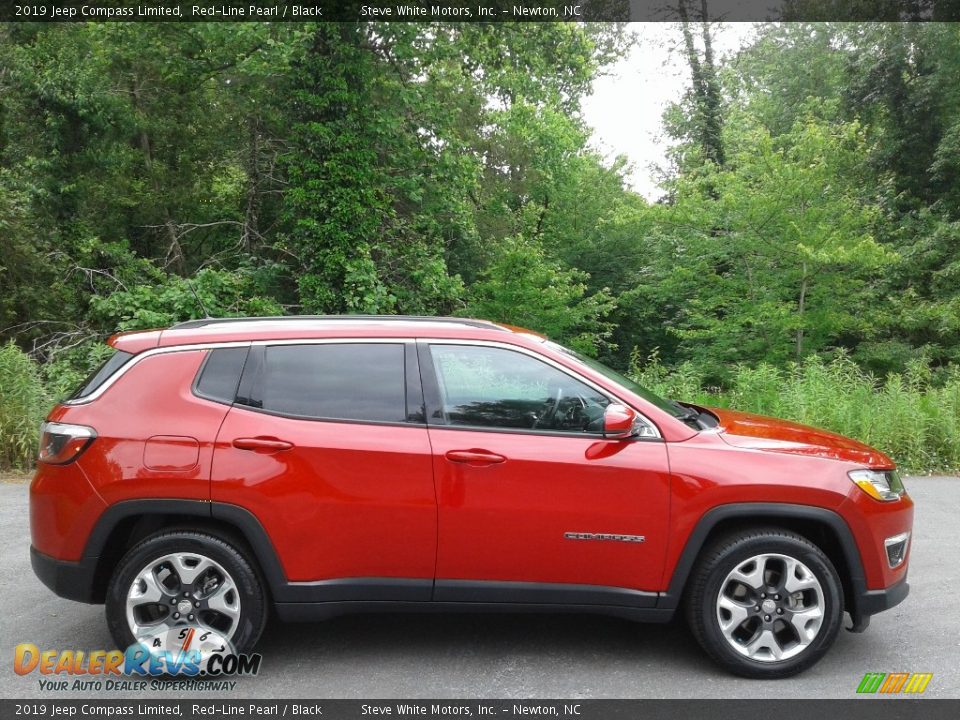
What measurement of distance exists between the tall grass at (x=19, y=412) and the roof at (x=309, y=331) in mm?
5522

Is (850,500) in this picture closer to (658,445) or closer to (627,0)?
(658,445)

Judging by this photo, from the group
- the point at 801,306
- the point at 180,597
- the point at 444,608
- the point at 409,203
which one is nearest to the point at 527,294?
the point at 409,203

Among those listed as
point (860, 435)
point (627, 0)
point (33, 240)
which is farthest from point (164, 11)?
point (860, 435)

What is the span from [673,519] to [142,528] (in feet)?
8.92

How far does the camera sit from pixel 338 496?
395 centimetres

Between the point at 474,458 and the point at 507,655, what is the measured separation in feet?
3.79

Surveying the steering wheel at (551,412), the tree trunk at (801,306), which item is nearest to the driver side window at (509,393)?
the steering wheel at (551,412)

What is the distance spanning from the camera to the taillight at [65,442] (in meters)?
4.04

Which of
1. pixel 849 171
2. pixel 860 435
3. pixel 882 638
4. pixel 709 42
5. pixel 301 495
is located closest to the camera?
pixel 301 495

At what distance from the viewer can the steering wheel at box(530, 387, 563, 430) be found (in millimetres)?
4090

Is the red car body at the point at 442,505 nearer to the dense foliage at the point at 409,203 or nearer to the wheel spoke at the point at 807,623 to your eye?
the wheel spoke at the point at 807,623

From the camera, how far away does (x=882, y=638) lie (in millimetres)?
4531

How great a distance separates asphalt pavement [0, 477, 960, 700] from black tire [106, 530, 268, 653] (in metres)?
0.27

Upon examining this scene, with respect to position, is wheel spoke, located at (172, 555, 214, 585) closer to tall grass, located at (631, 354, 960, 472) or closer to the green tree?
tall grass, located at (631, 354, 960, 472)
